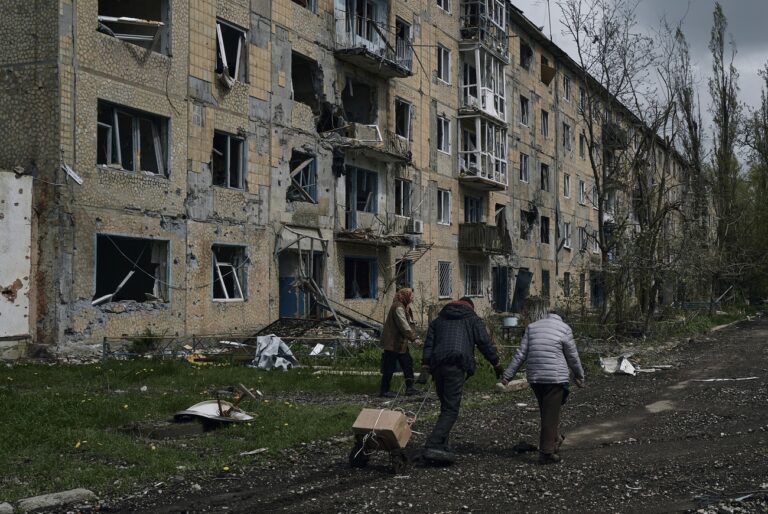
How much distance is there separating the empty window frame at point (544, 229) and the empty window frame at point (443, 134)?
12.3 metres

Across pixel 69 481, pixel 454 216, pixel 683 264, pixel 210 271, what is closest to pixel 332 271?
pixel 210 271

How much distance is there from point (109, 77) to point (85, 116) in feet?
3.88

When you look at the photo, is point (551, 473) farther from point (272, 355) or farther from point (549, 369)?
point (272, 355)

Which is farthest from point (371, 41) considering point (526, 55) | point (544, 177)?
point (544, 177)

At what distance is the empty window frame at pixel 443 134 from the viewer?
31859 mm

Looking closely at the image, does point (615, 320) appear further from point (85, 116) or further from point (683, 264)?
point (85, 116)

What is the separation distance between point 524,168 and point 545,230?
14.3 feet

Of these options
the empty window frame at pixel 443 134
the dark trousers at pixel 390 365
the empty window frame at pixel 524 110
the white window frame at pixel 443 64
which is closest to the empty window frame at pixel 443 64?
the white window frame at pixel 443 64

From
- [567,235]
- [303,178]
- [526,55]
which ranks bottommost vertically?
[567,235]

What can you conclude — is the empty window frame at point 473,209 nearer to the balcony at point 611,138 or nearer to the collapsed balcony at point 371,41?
the balcony at point 611,138

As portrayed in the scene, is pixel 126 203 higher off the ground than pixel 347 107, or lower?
lower

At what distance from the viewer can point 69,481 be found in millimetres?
7199

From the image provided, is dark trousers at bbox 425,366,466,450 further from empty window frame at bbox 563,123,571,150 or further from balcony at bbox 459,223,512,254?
empty window frame at bbox 563,123,571,150

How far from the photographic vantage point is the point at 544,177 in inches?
1710
